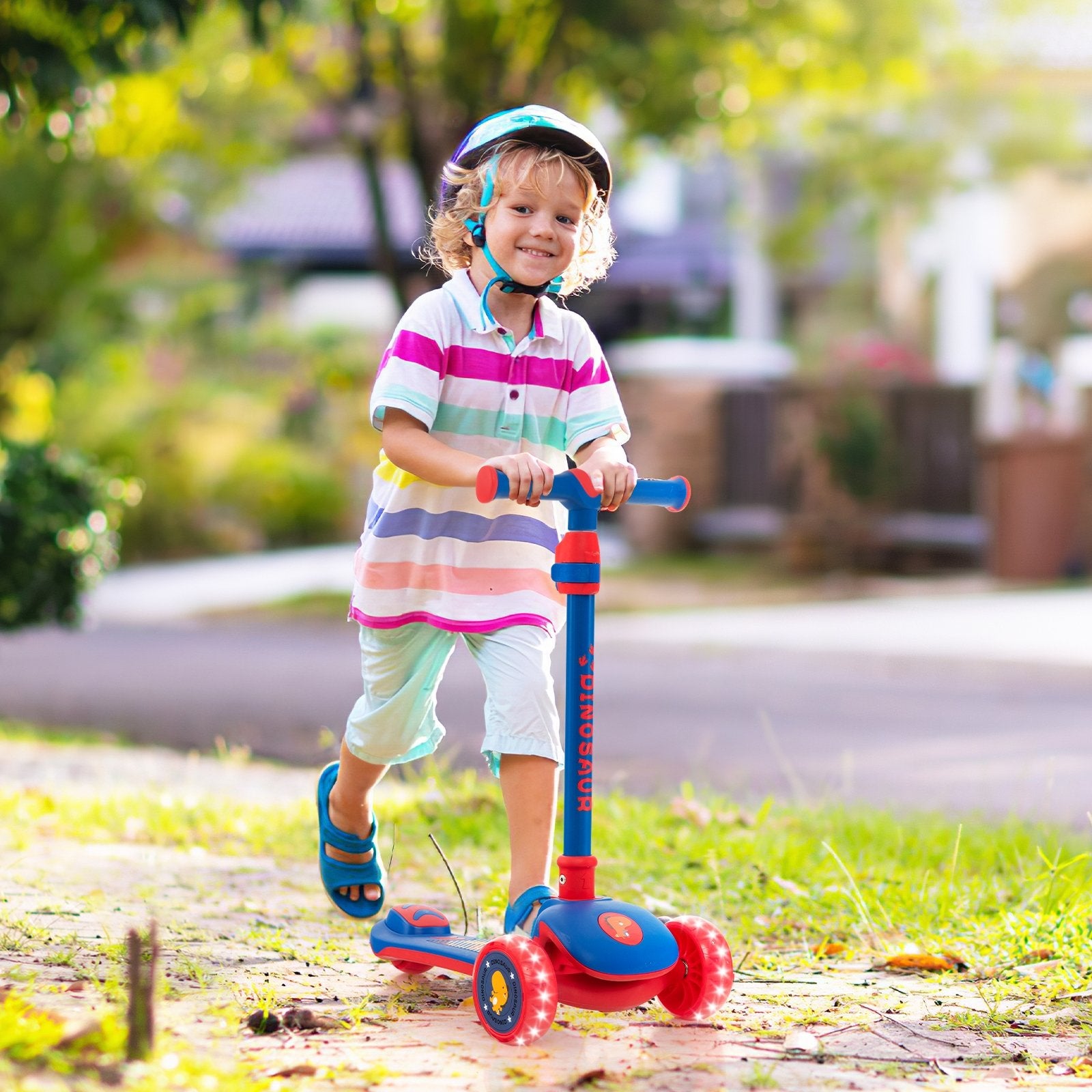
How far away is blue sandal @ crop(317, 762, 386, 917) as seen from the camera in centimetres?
362

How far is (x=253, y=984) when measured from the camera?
315 cm

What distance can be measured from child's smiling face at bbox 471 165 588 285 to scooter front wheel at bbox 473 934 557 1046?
1.27 m

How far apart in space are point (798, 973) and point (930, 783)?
2.90 m

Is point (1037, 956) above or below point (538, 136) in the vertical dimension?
below

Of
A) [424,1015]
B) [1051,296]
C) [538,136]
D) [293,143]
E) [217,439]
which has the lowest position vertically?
[424,1015]

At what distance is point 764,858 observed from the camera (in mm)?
4406

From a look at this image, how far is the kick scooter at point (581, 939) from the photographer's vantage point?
2885 mm

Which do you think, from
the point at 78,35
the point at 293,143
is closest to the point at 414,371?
the point at 78,35

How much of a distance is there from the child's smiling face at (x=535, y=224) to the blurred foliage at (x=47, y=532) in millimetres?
4448

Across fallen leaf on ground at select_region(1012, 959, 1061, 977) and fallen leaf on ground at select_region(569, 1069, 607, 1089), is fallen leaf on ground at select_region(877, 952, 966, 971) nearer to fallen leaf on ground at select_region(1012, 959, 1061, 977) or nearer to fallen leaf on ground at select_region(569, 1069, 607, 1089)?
fallen leaf on ground at select_region(1012, 959, 1061, 977)

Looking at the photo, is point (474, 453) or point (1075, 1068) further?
point (474, 453)

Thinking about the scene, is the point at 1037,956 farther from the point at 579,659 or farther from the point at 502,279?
the point at 502,279

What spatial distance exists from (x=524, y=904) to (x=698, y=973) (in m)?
0.34

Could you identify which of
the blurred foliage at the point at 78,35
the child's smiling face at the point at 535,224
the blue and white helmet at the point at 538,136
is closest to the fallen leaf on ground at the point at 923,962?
the child's smiling face at the point at 535,224
